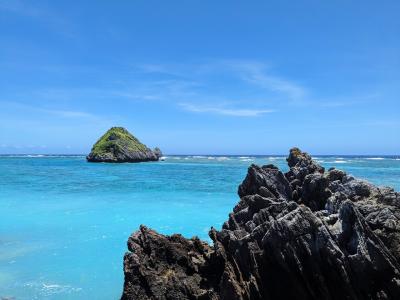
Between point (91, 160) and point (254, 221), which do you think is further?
point (91, 160)

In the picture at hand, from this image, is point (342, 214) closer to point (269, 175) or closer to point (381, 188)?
point (381, 188)

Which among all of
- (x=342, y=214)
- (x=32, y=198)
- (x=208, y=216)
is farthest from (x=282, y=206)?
(x=32, y=198)

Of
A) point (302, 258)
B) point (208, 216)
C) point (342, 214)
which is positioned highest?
point (342, 214)

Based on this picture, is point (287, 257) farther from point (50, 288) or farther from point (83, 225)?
point (83, 225)

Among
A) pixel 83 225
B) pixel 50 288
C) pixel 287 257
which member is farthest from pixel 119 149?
pixel 287 257

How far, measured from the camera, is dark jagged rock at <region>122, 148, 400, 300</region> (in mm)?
10375

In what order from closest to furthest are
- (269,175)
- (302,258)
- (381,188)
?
1. (302,258)
2. (381,188)
3. (269,175)

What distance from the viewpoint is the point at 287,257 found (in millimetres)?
10945

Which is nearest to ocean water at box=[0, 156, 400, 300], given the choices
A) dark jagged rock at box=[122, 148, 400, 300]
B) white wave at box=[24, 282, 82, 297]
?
white wave at box=[24, 282, 82, 297]

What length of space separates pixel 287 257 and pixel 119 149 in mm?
123547

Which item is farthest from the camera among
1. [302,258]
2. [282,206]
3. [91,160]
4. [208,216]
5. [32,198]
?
[91,160]

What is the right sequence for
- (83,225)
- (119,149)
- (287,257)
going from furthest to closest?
(119,149), (83,225), (287,257)

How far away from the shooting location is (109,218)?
3175 cm

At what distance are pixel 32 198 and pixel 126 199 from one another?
923 cm
